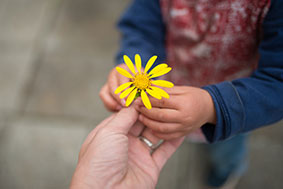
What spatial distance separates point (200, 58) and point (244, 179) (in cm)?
92

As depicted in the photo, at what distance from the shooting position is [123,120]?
2.20ft

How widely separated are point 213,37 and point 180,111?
0.34 m

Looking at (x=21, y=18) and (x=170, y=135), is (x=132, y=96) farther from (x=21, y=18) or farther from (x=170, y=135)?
(x=21, y=18)

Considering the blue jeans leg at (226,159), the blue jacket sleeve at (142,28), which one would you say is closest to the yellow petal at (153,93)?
the blue jacket sleeve at (142,28)

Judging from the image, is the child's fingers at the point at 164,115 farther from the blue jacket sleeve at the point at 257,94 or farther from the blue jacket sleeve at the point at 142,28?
the blue jacket sleeve at the point at 142,28

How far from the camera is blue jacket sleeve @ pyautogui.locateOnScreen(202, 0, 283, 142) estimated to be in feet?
2.11

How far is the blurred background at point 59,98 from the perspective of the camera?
55.6 inches

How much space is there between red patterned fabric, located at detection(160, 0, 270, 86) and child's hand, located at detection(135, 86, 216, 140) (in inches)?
9.9

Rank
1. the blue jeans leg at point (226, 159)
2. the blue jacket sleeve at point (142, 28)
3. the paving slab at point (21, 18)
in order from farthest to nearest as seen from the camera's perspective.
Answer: the paving slab at point (21, 18), the blue jeans leg at point (226, 159), the blue jacket sleeve at point (142, 28)

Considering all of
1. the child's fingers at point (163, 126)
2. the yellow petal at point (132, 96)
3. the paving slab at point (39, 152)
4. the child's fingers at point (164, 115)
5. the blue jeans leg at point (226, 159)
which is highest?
the yellow petal at point (132, 96)

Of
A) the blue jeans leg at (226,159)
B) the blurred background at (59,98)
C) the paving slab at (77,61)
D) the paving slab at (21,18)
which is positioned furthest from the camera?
the paving slab at (21,18)

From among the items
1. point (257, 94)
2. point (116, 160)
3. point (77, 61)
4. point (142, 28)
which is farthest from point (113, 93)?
point (77, 61)

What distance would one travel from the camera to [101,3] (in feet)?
6.56

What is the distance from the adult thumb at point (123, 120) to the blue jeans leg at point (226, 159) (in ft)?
2.21
